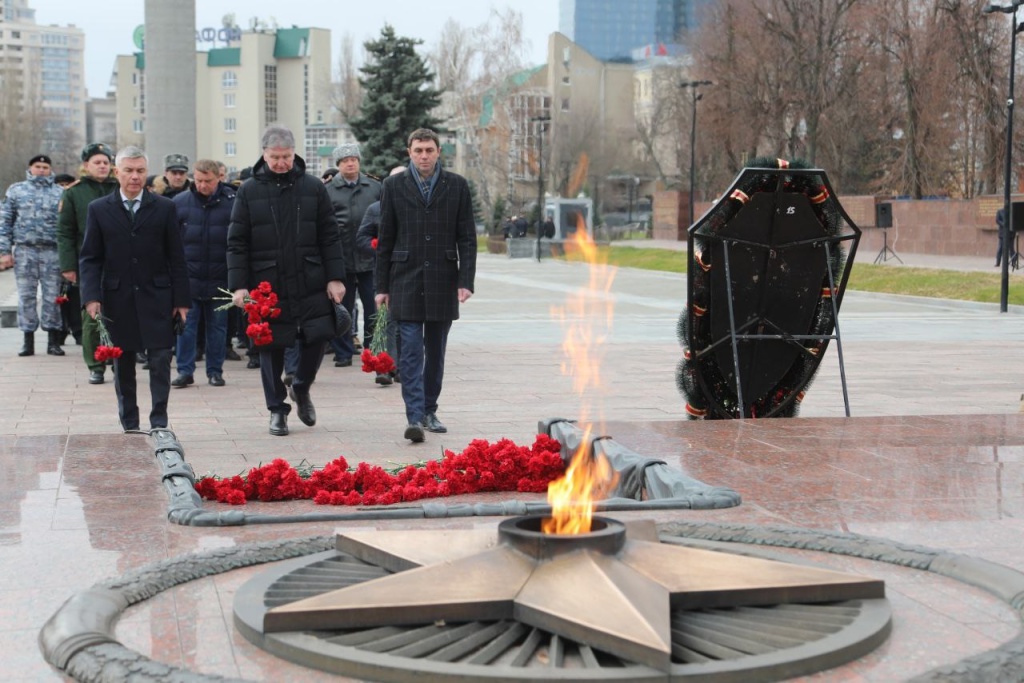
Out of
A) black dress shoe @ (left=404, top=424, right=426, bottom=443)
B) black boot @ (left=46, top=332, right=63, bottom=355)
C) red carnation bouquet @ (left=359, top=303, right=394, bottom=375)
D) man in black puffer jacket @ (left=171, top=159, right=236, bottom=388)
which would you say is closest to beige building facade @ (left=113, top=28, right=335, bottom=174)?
black boot @ (left=46, top=332, right=63, bottom=355)

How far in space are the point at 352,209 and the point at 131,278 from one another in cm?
475

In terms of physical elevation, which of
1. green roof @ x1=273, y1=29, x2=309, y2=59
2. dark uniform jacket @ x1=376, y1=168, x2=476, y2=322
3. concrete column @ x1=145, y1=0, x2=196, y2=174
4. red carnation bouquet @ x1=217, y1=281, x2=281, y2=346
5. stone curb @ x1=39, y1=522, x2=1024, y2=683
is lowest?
stone curb @ x1=39, y1=522, x2=1024, y2=683

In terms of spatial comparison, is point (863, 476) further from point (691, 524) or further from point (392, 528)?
point (392, 528)

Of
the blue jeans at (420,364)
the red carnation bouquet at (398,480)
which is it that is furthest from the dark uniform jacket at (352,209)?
the red carnation bouquet at (398,480)

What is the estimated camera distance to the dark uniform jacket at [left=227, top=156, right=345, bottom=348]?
27.1 feet

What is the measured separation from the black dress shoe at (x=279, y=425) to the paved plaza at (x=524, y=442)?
0.08 metres

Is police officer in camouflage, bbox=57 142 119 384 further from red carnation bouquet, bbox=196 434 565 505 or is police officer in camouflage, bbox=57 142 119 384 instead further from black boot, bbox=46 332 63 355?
red carnation bouquet, bbox=196 434 565 505

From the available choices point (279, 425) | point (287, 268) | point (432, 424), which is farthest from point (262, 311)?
point (432, 424)

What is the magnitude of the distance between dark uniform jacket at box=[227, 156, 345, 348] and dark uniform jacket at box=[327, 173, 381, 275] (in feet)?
14.1

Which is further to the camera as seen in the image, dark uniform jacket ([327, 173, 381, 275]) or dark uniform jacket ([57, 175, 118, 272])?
dark uniform jacket ([327, 173, 381, 275])

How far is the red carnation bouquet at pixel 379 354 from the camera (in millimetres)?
8305

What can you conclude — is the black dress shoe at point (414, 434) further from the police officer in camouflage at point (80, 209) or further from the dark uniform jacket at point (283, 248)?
the police officer in camouflage at point (80, 209)

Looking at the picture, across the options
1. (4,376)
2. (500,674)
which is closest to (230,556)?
(500,674)

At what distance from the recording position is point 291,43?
449 ft
